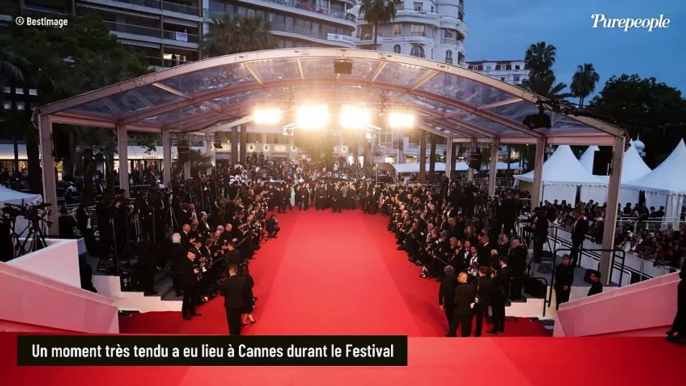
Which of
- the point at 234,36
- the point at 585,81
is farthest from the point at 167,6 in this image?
the point at 585,81

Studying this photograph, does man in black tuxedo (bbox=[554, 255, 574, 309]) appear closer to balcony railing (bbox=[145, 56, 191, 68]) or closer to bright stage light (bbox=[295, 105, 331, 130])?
bright stage light (bbox=[295, 105, 331, 130])

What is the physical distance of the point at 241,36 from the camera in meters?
29.0

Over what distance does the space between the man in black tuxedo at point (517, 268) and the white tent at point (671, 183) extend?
34.5 feet

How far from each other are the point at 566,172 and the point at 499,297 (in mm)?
14563

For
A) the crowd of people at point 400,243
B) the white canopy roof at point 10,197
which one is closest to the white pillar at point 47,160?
the crowd of people at point 400,243

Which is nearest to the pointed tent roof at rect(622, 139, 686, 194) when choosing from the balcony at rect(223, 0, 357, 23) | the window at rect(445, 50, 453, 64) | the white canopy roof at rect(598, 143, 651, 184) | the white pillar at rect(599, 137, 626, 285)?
the white canopy roof at rect(598, 143, 651, 184)

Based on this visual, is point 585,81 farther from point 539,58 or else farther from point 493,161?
point 493,161

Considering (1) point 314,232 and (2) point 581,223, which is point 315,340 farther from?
(1) point 314,232

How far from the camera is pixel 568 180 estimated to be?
20031mm

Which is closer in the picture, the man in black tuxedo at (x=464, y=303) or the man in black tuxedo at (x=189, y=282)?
the man in black tuxedo at (x=464, y=303)

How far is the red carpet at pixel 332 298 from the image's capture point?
8500mm

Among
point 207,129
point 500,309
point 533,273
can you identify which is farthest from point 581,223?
point 207,129

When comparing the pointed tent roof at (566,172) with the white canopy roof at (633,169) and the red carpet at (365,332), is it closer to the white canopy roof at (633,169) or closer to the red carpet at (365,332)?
the white canopy roof at (633,169)

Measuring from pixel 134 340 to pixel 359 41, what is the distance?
208 feet
